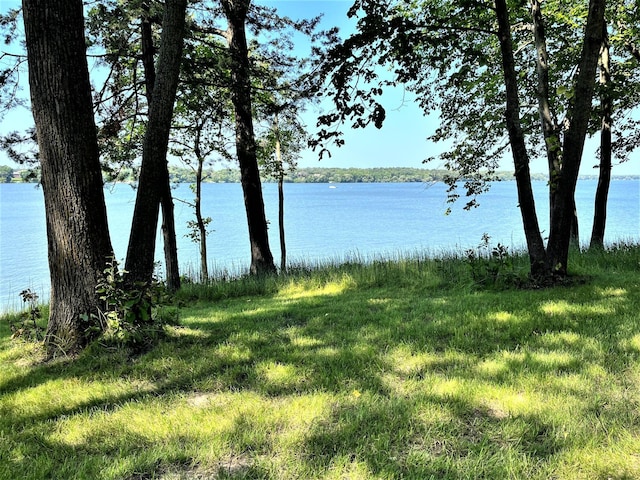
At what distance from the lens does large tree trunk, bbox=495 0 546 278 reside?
5730 mm

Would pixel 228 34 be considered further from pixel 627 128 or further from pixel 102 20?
pixel 627 128

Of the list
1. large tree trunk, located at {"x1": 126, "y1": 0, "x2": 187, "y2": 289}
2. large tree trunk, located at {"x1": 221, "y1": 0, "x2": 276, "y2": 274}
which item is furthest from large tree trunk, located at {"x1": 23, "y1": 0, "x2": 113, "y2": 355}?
large tree trunk, located at {"x1": 221, "y1": 0, "x2": 276, "y2": 274}

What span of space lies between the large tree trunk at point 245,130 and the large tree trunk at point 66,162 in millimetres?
4182

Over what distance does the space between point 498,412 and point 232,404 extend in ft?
5.32

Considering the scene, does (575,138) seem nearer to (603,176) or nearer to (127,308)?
(127,308)

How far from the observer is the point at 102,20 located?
7.08 metres

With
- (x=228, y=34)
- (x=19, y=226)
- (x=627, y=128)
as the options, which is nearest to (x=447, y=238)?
(x=627, y=128)

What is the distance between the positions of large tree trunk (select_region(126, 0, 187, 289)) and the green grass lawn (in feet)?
2.61

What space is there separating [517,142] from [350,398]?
4.57m

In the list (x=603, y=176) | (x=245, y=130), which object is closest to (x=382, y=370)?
(x=245, y=130)

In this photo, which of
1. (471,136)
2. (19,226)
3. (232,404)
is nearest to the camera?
(232,404)

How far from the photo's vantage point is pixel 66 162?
12.2 feet

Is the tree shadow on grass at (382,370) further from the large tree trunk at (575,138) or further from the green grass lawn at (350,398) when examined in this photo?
the large tree trunk at (575,138)

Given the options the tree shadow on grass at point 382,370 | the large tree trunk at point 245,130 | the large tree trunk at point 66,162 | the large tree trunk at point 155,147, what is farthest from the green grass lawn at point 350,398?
the large tree trunk at point 245,130
